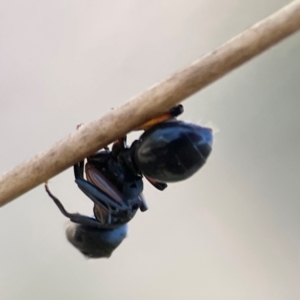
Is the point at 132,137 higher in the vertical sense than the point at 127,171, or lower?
higher

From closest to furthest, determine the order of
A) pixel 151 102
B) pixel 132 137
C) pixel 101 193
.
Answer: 1. pixel 151 102
2. pixel 101 193
3. pixel 132 137

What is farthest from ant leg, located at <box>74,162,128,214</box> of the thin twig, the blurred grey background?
the blurred grey background

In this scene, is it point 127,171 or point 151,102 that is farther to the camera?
point 127,171

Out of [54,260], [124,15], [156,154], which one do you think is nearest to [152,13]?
[124,15]

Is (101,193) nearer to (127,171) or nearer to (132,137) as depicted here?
(127,171)

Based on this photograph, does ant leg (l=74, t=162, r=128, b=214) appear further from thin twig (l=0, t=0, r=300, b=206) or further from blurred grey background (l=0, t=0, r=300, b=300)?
blurred grey background (l=0, t=0, r=300, b=300)

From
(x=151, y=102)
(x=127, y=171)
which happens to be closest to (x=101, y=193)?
(x=127, y=171)

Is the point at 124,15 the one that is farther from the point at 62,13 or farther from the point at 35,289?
the point at 35,289
